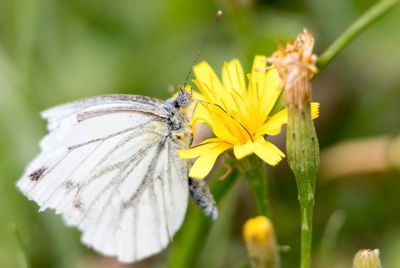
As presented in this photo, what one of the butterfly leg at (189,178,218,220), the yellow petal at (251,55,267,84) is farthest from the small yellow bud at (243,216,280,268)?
the yellow petal at (251,55,267,84)

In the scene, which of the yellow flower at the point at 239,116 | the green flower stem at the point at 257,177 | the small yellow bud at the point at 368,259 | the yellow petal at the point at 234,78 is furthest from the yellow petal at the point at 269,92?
the small yellow bud at the point at 368,259

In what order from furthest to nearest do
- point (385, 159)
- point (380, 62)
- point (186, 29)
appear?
point (186, 29), point (380, 62), point (385, 159)

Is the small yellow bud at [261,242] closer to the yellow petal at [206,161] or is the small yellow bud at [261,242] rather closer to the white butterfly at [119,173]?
the yellow petal at [206,161]

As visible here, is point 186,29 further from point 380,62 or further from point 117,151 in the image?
point 117,151

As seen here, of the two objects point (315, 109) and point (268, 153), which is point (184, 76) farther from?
point (268, 153)

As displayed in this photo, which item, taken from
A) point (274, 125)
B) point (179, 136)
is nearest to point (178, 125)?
point (179, 136)

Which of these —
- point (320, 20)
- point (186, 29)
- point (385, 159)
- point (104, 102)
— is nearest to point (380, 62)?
point (320, 20)
